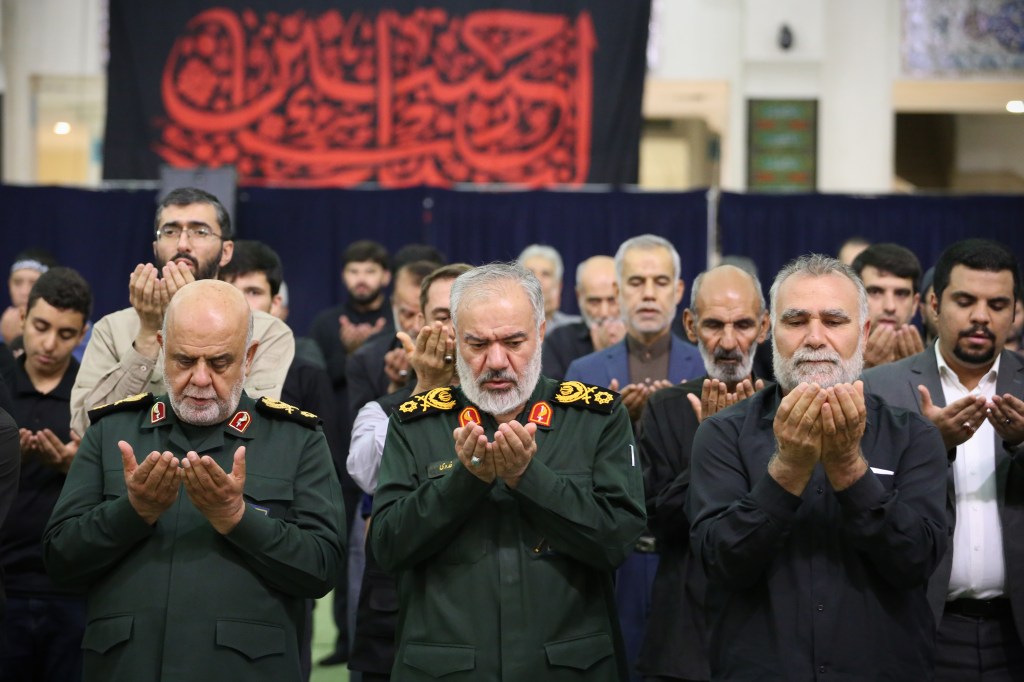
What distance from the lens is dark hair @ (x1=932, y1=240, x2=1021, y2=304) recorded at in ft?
11.4

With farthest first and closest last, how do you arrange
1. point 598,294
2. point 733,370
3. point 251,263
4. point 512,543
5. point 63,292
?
1. point 598,294
2. point 251,263
3. point 63,292
4. point 733,370
5. point 512,543

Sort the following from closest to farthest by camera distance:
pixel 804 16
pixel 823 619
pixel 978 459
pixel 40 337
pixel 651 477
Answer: pixel 823 619 → pixel 978 459 → pixel 651 477 → pixel 40 337 → pixel 804 16

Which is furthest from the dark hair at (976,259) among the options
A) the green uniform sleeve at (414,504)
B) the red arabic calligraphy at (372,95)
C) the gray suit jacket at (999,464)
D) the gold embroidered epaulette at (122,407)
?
the red arabic calligraphy at (372,95)

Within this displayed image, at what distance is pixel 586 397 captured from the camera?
9.55ft

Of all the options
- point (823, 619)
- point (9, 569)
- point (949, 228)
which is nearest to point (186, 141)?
point (949, 228)

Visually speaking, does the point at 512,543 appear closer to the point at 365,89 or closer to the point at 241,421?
the point at 241,421

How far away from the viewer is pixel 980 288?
3463mm

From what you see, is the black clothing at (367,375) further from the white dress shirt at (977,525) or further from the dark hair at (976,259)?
the white dress shirt at (977,525)

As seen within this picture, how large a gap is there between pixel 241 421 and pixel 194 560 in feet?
1.12

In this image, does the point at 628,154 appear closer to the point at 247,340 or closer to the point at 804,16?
the point at 804,16

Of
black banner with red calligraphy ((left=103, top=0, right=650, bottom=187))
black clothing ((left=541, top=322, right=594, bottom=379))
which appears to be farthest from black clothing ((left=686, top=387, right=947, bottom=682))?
black banner with red calligraphy ((left=103, top=0, right=650, bottom=187))

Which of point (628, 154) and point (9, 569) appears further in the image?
point (628, 154)

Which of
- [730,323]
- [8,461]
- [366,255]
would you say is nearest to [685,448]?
[730,323]

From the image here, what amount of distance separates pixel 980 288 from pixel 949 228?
6187 mm
